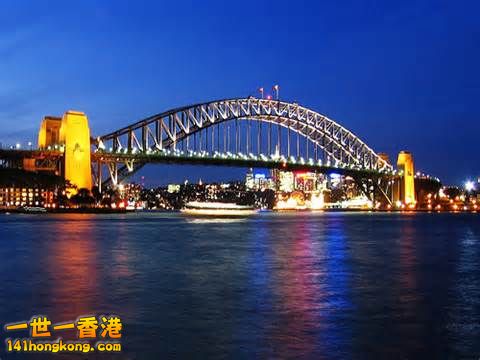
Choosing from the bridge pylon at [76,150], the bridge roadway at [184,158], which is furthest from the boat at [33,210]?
the bridge pylon at [76,150]

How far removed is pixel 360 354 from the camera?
8133 mm

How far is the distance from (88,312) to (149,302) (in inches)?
52.6

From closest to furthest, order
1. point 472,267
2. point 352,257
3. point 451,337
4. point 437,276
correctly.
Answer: point 451,337
point 437,276
point 472,267
point 352,257

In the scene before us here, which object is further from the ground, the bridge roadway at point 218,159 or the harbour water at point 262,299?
the bridge roadway at point 218,159

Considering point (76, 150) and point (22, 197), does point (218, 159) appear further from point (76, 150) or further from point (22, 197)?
point (22, 197)

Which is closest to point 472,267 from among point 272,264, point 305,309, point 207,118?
point 272,264

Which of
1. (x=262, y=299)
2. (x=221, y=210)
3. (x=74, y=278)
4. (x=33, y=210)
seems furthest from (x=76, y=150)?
(x=262, y=299)

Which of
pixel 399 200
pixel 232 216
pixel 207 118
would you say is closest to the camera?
pixel 232 216

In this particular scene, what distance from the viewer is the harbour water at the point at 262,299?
859 centimetres

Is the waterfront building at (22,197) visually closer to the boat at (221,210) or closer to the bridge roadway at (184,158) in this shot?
Result: the bridge roadway at (184,158)

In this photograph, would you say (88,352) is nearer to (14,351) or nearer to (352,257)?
(14,351)

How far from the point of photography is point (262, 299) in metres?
12.2

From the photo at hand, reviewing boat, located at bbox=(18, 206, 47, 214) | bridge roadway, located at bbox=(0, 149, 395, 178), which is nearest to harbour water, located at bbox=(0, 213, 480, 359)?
bridge roadway, located at bbox=(0, 149, 395, 178)

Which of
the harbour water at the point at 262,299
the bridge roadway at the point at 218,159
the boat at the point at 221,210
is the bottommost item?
the harbour water at the point at 262,299
